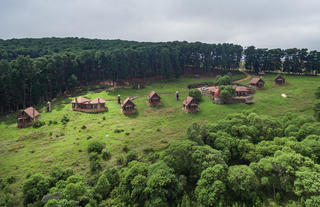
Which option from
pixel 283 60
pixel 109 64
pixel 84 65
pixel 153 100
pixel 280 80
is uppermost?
pixel 283 60


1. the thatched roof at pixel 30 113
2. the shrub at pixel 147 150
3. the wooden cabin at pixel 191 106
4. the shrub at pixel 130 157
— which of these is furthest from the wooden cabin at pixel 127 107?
the thatched roof at pixel 30 113

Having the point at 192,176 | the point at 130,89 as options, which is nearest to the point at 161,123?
the point at 192,176

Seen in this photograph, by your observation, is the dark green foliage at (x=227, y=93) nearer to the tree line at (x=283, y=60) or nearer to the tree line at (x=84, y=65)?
the tree line at (x=84, y=65)

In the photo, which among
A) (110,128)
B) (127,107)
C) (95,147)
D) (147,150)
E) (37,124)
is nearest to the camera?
(95,147)

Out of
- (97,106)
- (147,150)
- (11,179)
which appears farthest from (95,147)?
(97,106)

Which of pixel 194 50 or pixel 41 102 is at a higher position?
pixel 194 50

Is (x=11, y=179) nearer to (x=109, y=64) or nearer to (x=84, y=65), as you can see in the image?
(x=109, y=64)

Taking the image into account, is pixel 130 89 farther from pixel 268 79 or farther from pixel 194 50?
pixel 268 79
